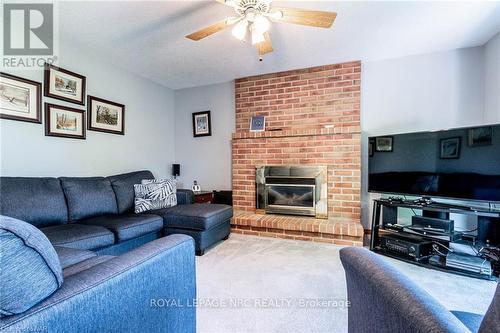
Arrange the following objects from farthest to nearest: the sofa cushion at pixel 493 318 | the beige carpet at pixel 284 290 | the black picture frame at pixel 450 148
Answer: the black picture frame at pixel 450 148, the beige carpet at pixel 284 290, the sofa cushion at pixel 493 318

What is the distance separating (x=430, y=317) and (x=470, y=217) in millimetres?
2985

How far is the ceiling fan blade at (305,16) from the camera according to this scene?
63.3 inches

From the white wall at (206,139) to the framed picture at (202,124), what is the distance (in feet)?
0.23

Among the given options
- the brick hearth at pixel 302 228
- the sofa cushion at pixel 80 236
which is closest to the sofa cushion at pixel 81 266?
the sofa cushion at pixel 80 236

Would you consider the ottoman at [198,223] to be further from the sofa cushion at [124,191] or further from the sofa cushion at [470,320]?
the sofa cushion at [470,320]

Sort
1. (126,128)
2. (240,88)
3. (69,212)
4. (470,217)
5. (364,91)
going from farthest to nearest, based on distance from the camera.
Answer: (240,88) → (126,128) → (364,91) → (470,217) → (69,212)

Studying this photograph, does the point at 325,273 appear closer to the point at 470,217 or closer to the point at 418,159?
the point at 418,159

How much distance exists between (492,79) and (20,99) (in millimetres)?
4738

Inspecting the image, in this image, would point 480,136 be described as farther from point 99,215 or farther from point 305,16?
point 99,215

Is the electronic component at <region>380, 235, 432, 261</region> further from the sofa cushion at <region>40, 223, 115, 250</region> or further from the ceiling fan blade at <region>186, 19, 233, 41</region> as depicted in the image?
the sofa cushion at <region>40, 223, 115, 250</region>

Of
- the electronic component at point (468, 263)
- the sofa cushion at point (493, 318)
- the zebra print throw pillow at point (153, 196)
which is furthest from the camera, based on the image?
the zebra print throw pillow at point (153, 196)

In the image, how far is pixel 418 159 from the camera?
2443mm

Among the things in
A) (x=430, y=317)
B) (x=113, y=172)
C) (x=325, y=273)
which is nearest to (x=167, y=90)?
(x=113, y=172)

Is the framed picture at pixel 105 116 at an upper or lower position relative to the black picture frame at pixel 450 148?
upper
